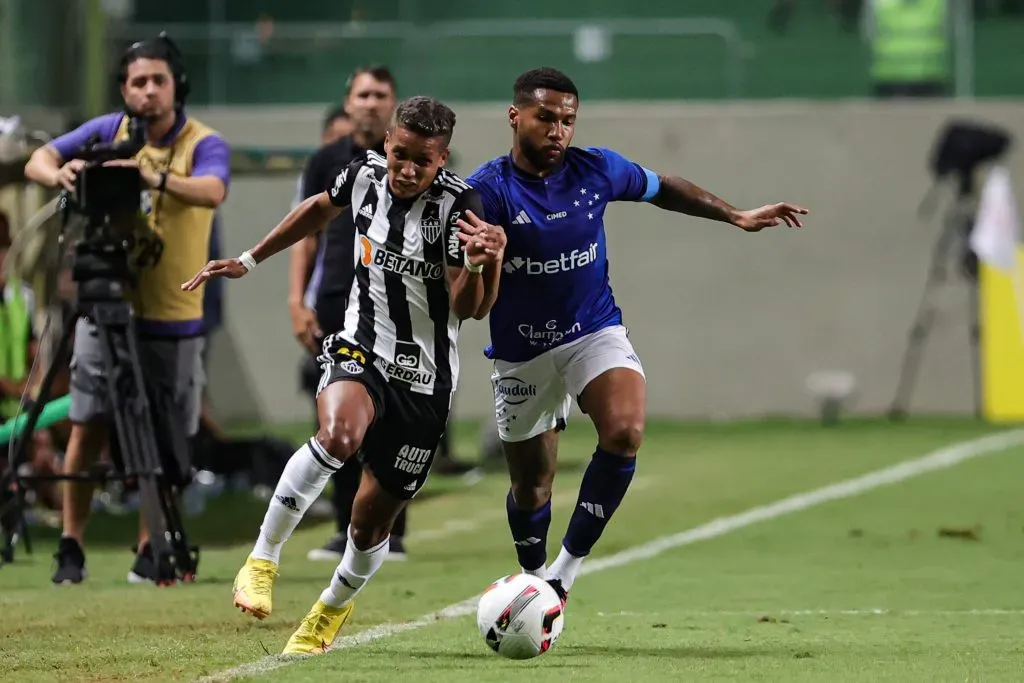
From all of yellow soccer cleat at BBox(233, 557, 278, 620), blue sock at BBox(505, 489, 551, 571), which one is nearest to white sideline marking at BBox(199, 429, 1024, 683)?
yellow soccer cleat at BBox(233, 557, 278, 620)

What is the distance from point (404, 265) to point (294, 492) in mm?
900

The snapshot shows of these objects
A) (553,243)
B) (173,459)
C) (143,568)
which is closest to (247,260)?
(553,243)

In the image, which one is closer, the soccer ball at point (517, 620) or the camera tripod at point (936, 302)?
the soccer ball at point (517, 620)

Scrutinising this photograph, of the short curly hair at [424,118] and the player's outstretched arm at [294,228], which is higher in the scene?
the short curly hair at [424,118]

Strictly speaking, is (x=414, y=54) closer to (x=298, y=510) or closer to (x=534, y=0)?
(x=534, y=0)

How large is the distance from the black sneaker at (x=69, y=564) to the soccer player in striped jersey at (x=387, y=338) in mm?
2437

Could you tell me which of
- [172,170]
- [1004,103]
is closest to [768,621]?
[172,170]

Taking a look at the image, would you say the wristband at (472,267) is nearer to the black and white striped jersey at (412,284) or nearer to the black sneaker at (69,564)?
the black and white striped jersey at (412,284)

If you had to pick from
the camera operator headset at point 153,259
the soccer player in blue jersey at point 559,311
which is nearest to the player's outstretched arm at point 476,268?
the soccer player in blue jersey at point 559,311

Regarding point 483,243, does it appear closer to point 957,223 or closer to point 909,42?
point 957,223

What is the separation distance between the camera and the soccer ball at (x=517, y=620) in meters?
6.28

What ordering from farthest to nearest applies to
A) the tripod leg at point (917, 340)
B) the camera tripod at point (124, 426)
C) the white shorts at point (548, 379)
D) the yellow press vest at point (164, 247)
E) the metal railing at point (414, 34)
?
the tripod leg at point (917, 340), the metal railing at point (414, 34), the yellow press vest at point (164, 247), the camera tripod at point (124, 426), the white shorts at point (548, 379)

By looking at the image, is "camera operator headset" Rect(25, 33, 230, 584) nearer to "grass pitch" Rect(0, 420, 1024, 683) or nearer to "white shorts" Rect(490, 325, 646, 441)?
"grass pitch" Rect(0, 420, 1024, 683)

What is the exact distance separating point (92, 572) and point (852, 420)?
1171cm
